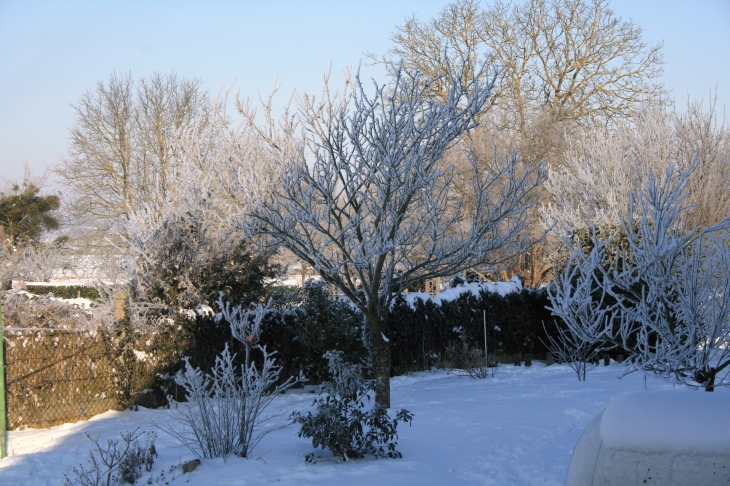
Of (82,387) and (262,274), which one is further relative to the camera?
(262,274)

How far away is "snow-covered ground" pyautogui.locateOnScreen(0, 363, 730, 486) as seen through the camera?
5206 millimetres

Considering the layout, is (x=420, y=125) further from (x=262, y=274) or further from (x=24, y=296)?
(x=24, y=296)

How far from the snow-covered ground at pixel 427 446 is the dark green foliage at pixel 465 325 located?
8.44 feet

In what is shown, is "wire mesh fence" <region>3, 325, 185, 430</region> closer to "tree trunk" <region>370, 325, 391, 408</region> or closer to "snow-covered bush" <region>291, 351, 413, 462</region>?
"tree trunk" <region>370, 325, 391, 408</region>

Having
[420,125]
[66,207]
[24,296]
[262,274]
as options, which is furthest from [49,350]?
[66,207]

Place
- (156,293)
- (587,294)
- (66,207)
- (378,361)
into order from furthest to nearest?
1. (66,207)
2. (156,293)
3. (378,361)
4. (587,294)

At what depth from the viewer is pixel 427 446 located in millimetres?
6156

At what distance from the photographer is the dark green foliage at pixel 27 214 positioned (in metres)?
26.6

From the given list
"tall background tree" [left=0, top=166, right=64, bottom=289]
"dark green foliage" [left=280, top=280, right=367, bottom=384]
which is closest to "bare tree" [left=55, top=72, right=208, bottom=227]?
"tall background tree" [left=0, top=166, right=64, bottom=289]

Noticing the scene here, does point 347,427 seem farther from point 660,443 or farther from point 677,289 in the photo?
point 677,289

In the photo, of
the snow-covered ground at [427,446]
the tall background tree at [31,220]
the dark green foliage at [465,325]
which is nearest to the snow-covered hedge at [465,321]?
the dark green foliage at [465,325]

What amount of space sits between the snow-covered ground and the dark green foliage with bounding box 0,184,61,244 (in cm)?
2099

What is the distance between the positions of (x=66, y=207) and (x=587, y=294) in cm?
2393

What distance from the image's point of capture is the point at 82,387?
8477mm
